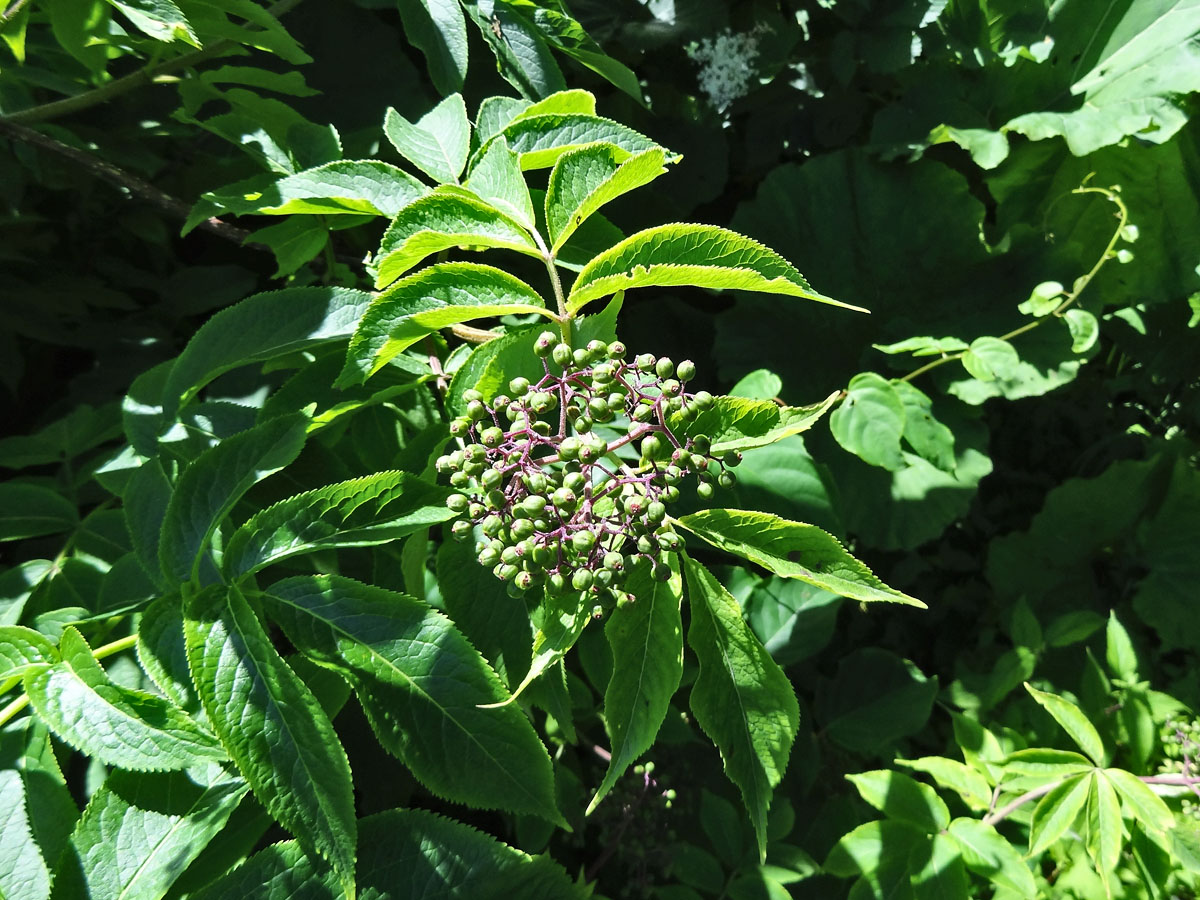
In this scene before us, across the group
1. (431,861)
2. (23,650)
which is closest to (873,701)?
(431,861)

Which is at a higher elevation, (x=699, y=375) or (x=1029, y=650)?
(x=699, y=375)

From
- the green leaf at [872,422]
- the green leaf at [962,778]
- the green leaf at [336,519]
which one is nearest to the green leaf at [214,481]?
the green leaf at [336,519]

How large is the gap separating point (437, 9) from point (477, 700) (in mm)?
986

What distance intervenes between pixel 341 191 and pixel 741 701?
2.36ft

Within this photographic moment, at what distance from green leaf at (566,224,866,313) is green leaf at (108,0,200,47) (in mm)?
573

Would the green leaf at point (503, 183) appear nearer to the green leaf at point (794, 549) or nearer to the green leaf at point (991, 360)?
the green leaf at point (794, 549)

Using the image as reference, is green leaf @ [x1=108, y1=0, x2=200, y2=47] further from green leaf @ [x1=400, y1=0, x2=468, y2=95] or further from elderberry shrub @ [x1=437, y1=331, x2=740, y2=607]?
elderberry shrub @ [x1=437, y1=331, x2=740, y2=607]

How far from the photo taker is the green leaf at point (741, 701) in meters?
0.85

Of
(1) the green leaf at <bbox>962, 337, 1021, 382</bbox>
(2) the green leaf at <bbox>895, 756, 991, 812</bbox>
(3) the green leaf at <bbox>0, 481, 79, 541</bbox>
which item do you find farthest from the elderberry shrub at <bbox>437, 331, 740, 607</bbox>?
(1) the green leaf at <bbox>962, 337, 1021, 382</bbox>

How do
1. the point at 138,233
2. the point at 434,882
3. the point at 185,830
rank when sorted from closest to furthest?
the point at 185,830 < the point at 434,882 < the point at 138,233

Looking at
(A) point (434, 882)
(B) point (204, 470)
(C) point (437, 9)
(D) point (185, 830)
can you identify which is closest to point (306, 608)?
(B) point (204, 470)

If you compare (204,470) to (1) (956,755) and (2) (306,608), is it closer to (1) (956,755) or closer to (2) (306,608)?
(2) (306,608)

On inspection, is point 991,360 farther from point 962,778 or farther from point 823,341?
point 962,778

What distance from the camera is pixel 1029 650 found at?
211 centimetres
